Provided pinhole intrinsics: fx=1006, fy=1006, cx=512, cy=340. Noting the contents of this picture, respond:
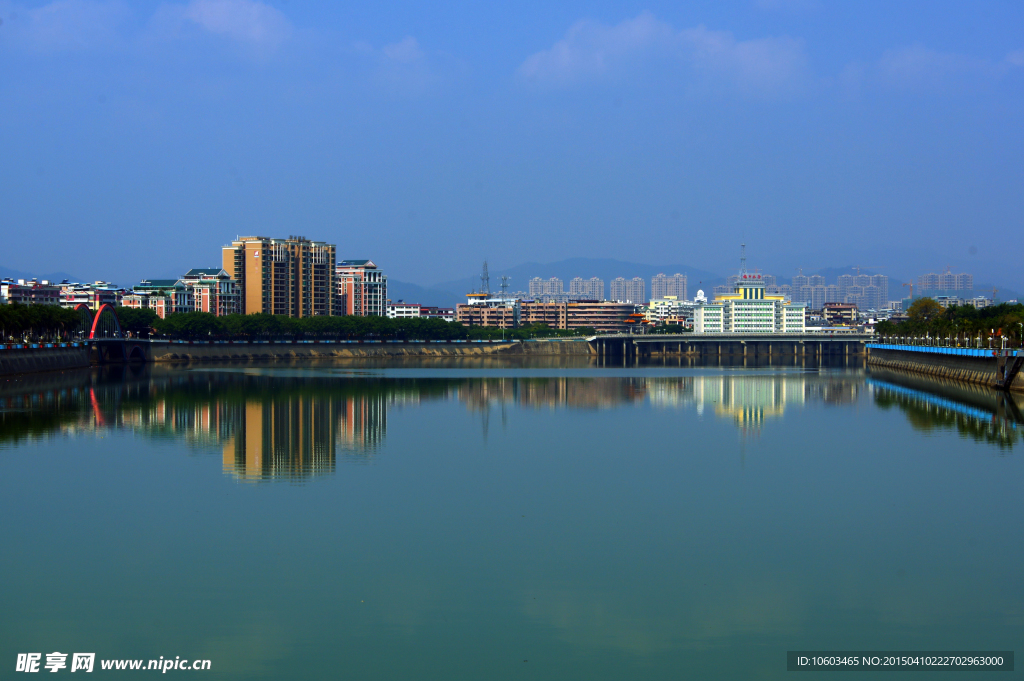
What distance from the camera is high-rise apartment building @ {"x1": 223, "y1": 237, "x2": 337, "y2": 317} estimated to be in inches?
4966

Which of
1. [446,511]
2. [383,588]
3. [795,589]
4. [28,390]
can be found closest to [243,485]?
[446,511]

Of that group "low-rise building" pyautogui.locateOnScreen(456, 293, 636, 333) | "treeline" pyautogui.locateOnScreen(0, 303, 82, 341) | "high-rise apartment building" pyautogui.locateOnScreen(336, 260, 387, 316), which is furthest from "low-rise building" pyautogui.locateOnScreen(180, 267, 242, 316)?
"low-rise building" pyautogui.locateOnScreen(456, 293, 636, 333)

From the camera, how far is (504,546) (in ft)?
47.6


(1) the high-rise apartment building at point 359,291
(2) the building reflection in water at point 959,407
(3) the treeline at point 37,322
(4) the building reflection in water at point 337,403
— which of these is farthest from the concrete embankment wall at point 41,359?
(1) the high-rise apartment building at point 359,291

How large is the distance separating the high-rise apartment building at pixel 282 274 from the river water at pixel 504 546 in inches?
3841

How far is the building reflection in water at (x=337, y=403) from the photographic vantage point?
26750mm

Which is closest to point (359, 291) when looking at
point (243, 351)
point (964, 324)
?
point (243, 351)

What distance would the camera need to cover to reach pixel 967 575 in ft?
42.6

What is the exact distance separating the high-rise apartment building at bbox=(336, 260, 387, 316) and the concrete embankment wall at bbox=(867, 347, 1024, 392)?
8190 centimetres

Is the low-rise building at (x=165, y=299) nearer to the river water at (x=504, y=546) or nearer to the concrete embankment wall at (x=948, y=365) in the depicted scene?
the concrete embankment wall at (x=948, y=365)

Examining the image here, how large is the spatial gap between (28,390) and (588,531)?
36741 millimetres

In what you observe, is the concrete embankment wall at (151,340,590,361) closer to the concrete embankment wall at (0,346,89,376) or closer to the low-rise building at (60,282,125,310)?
the concrete embankment wall at (0,346,89,376)

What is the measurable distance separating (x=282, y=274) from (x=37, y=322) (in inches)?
2605

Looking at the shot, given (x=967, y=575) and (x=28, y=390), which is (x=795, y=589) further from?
(x=28, y=390)
